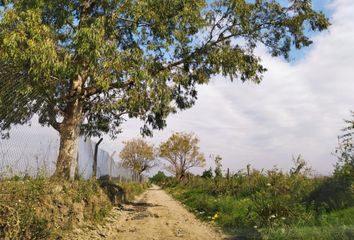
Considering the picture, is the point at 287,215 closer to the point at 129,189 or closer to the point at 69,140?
the point at 69,140

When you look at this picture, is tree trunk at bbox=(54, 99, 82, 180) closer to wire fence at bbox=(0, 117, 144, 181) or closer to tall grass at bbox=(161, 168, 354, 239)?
wire fence at bbox=(0, 117, 144, 181)

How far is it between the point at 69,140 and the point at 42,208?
635 cm

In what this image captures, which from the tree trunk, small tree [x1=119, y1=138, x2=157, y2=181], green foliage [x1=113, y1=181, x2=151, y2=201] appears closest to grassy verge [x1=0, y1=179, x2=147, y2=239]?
the tree trunk

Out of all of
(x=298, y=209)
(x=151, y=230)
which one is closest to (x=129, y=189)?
(x=151, y=230)

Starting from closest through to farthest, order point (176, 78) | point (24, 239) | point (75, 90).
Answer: point (24, 239) < point (75, 90) < point (176, 78)

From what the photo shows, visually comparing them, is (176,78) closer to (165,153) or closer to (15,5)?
(15,5)

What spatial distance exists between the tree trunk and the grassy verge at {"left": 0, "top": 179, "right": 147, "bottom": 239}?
1804mm

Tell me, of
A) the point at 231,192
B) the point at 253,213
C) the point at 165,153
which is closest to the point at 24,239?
the point at 253,213

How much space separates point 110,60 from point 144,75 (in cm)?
121

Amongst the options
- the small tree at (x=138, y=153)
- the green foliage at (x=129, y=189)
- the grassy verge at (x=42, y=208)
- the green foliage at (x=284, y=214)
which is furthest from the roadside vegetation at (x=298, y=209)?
the small tree at (x=138, y=153)

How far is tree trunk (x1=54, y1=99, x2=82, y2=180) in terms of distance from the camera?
1351 centimetres

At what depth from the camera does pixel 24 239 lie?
264 inches

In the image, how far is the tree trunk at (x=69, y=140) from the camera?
13.5m

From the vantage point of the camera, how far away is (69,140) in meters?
14.2
